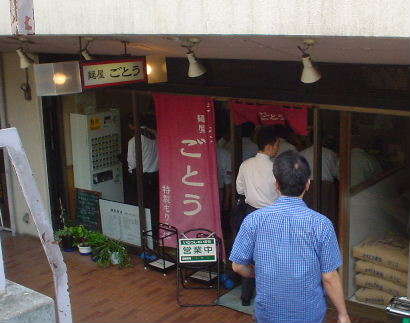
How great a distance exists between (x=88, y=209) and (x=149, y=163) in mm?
1628

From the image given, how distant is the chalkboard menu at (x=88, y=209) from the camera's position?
9.54 metres

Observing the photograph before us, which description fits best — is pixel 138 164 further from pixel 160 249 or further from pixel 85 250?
pixel 85 250

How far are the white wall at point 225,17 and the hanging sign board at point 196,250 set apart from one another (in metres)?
3.11

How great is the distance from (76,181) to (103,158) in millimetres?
613

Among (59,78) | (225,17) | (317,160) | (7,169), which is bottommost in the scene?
(7,169)

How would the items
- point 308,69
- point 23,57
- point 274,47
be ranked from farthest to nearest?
point 23,57, point 274,47, point 308,69

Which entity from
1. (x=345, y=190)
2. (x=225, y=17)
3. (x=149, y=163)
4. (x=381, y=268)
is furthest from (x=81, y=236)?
(x=225, y=17)

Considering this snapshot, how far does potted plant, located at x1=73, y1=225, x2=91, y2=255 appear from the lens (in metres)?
9.12

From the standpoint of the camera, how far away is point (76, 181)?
973 cm

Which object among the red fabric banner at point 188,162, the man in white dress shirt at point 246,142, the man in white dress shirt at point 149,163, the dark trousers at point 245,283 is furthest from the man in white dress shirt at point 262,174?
the man in white dress shirt at point 149,163

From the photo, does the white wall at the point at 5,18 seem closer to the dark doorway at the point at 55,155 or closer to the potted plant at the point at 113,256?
the dark doorway at the point at 55,155

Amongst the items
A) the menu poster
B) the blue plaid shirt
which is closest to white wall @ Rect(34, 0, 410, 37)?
the blue plaid shirt

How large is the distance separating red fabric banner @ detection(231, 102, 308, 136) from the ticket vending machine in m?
2.90

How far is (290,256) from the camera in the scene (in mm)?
3668
